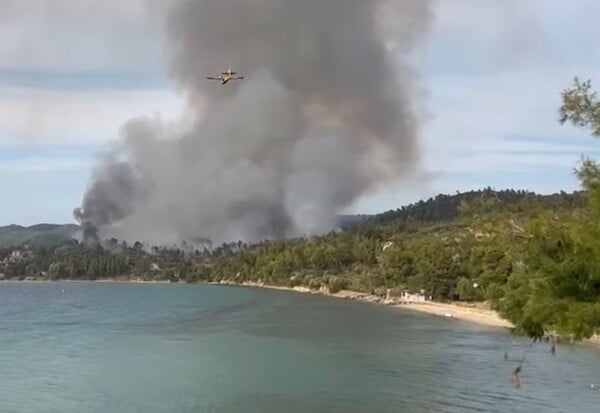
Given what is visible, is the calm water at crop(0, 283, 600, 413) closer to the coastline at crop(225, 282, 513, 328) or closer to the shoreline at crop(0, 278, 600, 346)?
the shoreline at crop(0, 278, 600, 346)

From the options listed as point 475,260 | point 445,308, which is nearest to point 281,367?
point 475,260

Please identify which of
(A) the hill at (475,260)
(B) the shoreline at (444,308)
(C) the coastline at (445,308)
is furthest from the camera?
(C) the coastline at (445,308)

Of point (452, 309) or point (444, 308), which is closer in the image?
point (452, 309)

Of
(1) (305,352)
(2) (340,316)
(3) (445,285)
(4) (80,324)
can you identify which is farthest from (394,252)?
(1) (305,352)

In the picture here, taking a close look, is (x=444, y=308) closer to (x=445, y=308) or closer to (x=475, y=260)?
(x=445, y=308)

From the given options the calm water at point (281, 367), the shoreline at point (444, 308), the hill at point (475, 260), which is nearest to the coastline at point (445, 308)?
the shoreline at point (444, 308)

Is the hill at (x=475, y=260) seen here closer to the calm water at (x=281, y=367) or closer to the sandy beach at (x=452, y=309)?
the sandy beach at (x=452, y=309)

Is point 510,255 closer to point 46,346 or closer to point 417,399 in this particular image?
point 417,399

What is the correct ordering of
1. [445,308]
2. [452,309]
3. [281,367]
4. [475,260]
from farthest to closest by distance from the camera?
[445,308], [452,309], [281,367], [475,260]
